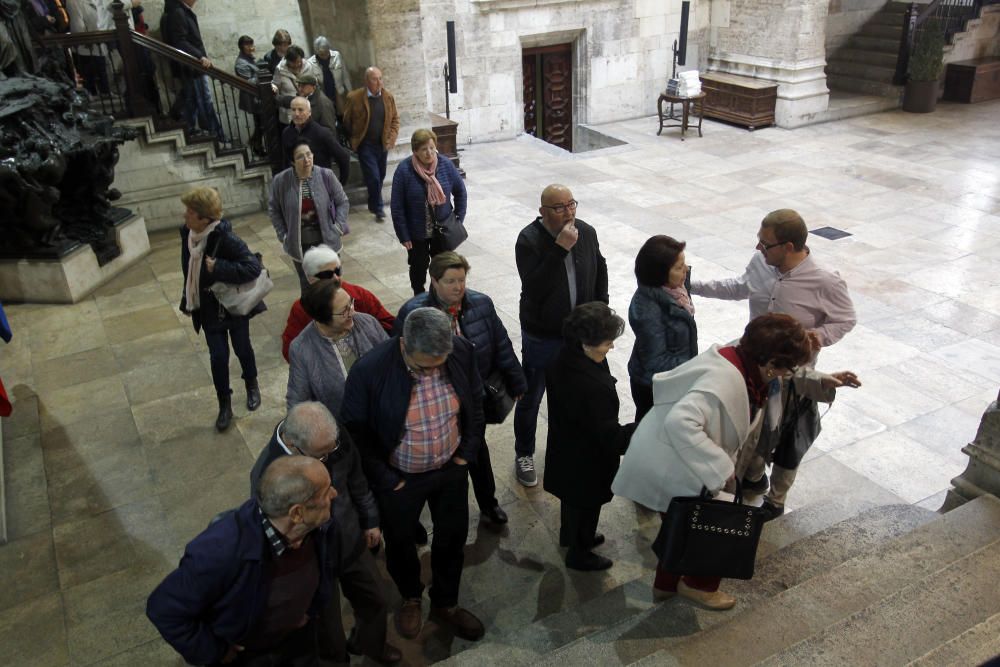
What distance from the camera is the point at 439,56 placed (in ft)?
39.5

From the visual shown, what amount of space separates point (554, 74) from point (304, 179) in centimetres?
857

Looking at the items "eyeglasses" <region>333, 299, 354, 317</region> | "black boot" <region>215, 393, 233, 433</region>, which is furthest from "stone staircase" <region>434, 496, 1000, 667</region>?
"black boot" <region>215, 393, 233, 433</region>

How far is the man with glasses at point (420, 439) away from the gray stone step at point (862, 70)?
506 inches

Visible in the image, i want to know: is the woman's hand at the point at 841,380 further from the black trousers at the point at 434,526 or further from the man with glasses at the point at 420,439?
the black trousers at the point at 434,526

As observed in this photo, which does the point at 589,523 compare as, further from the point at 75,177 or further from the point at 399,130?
the point at 399,130

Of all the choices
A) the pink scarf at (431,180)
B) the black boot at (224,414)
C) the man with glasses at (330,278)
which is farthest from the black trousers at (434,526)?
the pink scarf at (431,180)

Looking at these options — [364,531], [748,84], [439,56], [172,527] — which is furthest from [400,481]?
[748,84]

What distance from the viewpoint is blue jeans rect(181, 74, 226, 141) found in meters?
9.63

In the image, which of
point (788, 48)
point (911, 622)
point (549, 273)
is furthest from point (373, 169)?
point (911, 622)

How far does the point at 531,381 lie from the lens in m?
4.39

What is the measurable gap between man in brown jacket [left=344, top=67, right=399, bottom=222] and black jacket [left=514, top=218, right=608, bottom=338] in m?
5.09

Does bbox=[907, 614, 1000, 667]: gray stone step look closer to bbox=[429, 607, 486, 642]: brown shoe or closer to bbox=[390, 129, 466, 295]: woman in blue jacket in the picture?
bbox=[429, 607, 486, 642]: brown shoe

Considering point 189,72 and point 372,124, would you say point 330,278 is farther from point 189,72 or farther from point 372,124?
point 189,72

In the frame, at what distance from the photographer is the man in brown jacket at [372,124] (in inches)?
341
